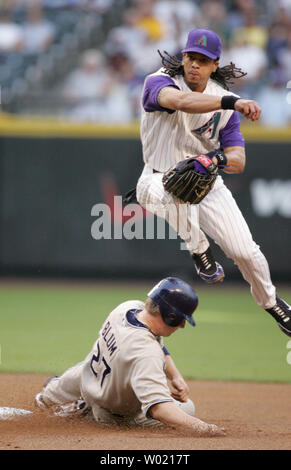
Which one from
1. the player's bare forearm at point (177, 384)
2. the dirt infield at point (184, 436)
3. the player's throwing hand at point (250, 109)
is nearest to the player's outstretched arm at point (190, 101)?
the player's throwing hand at point (250, 109)

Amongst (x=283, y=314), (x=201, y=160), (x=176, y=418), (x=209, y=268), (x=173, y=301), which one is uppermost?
(x=201, y=160)

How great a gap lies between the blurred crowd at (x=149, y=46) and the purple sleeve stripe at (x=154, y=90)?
6234 mm

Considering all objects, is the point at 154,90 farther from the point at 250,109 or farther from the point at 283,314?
the point at 283,314

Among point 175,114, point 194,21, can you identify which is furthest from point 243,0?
point 175,114

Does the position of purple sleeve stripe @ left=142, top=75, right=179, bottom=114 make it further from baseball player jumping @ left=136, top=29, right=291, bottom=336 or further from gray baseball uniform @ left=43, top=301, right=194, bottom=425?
gray baseball uniform @ left=43, top=301, right=194, bottom=425

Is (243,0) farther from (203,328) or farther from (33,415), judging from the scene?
(33,415)

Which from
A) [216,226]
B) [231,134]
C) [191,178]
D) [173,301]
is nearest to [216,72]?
[231,134]

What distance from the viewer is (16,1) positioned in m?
14.5

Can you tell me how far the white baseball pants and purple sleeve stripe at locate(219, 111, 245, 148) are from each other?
1.19 ft

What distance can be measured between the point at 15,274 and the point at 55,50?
379cm

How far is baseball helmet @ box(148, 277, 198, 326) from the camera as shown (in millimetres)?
4441

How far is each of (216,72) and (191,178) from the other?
36.8 inches

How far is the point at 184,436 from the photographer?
4.43 metres

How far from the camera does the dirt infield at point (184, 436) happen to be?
4227mm
